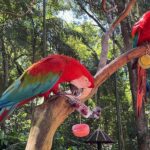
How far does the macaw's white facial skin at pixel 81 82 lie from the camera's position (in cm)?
149

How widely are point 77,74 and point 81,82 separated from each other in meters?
0.06

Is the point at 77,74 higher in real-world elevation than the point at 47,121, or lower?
higher

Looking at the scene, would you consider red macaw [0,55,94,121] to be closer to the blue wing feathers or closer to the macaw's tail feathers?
the blue wing feathers

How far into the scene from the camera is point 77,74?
1.46 metres

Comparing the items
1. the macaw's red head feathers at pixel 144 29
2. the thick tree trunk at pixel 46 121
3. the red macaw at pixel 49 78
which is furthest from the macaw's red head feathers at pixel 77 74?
the macaw's red head feathers at pixel 144 29

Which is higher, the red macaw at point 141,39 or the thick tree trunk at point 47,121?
the red macaw at point 141,39

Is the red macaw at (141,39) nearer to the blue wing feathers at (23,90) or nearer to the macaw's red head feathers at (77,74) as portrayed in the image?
the macaw's red head feathers at (77,74)

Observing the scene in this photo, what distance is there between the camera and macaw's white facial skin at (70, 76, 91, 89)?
149 centimetres

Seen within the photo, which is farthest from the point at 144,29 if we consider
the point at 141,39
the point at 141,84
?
the point at 141,84

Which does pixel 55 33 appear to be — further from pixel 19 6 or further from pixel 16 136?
pixel 16 136

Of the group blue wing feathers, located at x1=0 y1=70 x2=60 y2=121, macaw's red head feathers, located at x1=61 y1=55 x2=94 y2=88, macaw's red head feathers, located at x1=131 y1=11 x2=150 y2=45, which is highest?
macaw's red head feathers, located at x1=131 y1=11 x2=150 y2=45

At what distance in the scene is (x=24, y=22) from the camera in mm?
7301

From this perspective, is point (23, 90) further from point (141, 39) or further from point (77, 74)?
point (141, 39)

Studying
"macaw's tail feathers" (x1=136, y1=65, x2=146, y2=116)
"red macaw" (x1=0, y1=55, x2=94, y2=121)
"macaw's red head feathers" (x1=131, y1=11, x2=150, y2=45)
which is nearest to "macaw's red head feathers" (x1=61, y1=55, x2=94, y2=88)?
"red macaw" (x1=0, y1=55, x2=94, y2=121)
